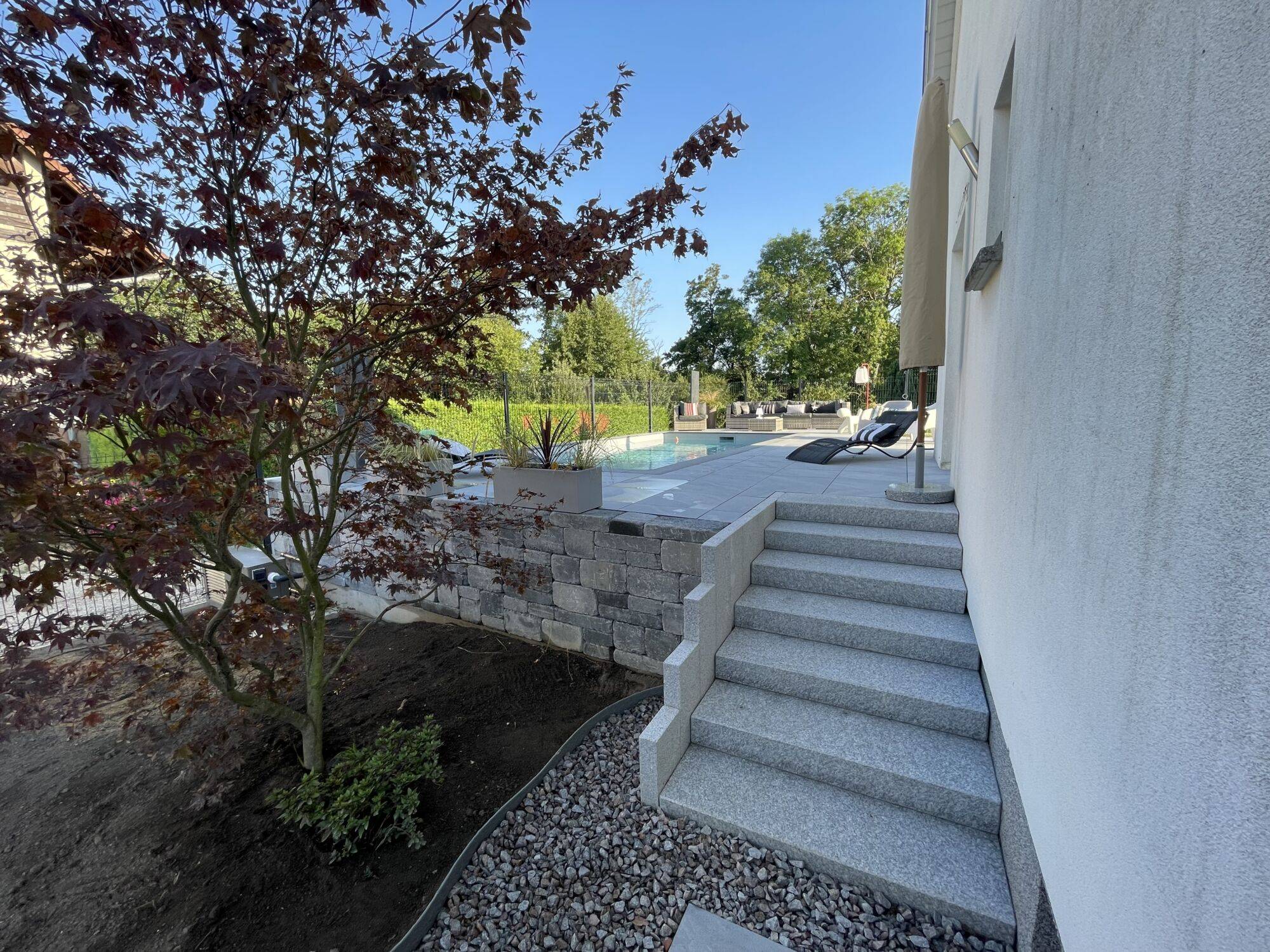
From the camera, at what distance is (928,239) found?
11.6 ft

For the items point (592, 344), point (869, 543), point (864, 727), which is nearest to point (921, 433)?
point (869, 543)

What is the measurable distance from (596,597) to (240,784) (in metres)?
2.35

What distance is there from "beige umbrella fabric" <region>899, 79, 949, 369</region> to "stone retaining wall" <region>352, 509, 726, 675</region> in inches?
73.3

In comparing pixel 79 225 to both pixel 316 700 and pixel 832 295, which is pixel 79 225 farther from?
pixel 832 295

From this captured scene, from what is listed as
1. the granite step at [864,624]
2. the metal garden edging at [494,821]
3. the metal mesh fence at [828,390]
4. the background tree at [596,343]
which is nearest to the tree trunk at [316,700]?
the metal garden edging at [494,821]

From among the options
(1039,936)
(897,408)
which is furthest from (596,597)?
(897,408)

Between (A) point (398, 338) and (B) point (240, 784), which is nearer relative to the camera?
(A) point (398, 338)

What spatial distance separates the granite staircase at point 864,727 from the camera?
2.12 metres

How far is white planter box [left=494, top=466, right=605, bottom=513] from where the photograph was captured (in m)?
4.09

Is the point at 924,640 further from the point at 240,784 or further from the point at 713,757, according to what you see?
the point at 240,784

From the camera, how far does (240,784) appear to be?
295cm

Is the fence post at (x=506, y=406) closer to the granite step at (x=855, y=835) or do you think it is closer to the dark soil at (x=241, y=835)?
the dark soil at (x=241, y=835)

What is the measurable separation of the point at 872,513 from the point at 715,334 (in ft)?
91.7

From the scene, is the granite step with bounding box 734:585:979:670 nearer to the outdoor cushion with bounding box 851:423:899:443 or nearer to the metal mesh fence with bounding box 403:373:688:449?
the metal mesh fence with bounding box 403:373:688:449
